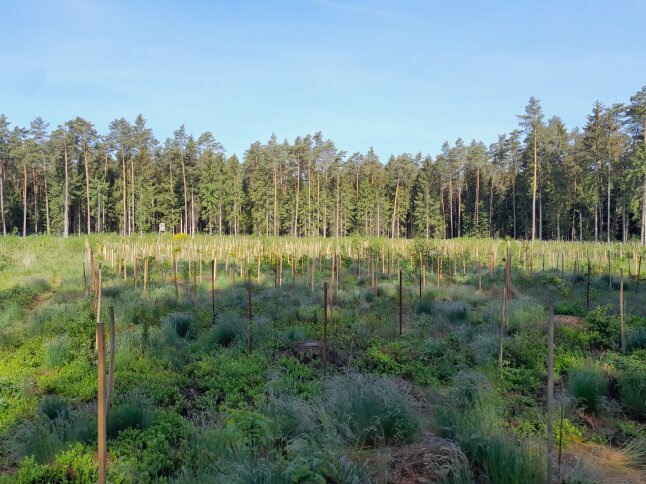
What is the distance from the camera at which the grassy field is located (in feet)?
12.8

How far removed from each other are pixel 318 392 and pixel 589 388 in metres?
3.54

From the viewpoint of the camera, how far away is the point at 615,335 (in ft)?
29.1

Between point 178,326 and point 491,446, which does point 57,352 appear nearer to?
point 178,326

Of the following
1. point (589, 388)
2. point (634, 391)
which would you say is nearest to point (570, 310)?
point (634, 391)

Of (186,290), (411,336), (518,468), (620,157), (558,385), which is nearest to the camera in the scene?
(518,468)

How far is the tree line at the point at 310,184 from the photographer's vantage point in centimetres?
4597

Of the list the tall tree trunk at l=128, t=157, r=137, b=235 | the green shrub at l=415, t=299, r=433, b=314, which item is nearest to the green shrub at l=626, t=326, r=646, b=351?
the green shrub at l=415, t=299, r=433, b=314

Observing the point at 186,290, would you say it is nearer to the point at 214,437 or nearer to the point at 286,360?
the point at 286,360

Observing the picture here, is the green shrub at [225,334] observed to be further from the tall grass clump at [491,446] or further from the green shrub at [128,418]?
the tall grass clump at [491,446]

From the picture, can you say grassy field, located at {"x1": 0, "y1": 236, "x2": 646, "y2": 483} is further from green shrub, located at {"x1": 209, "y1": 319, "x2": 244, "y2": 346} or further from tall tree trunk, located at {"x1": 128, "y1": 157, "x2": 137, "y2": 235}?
tall tree trunk, located at {"x1": 128, "y1": 157, "x2": 137, "y2": 235}

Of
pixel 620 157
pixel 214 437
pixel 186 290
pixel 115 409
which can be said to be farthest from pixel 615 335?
pixel 620 157

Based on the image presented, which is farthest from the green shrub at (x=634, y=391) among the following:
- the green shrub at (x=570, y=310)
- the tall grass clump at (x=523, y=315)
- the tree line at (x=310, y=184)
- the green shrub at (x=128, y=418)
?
the tree line at (x=310, y=184)

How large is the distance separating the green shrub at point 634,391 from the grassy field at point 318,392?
0.07 ft

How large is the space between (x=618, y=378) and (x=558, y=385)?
80 centimetres
